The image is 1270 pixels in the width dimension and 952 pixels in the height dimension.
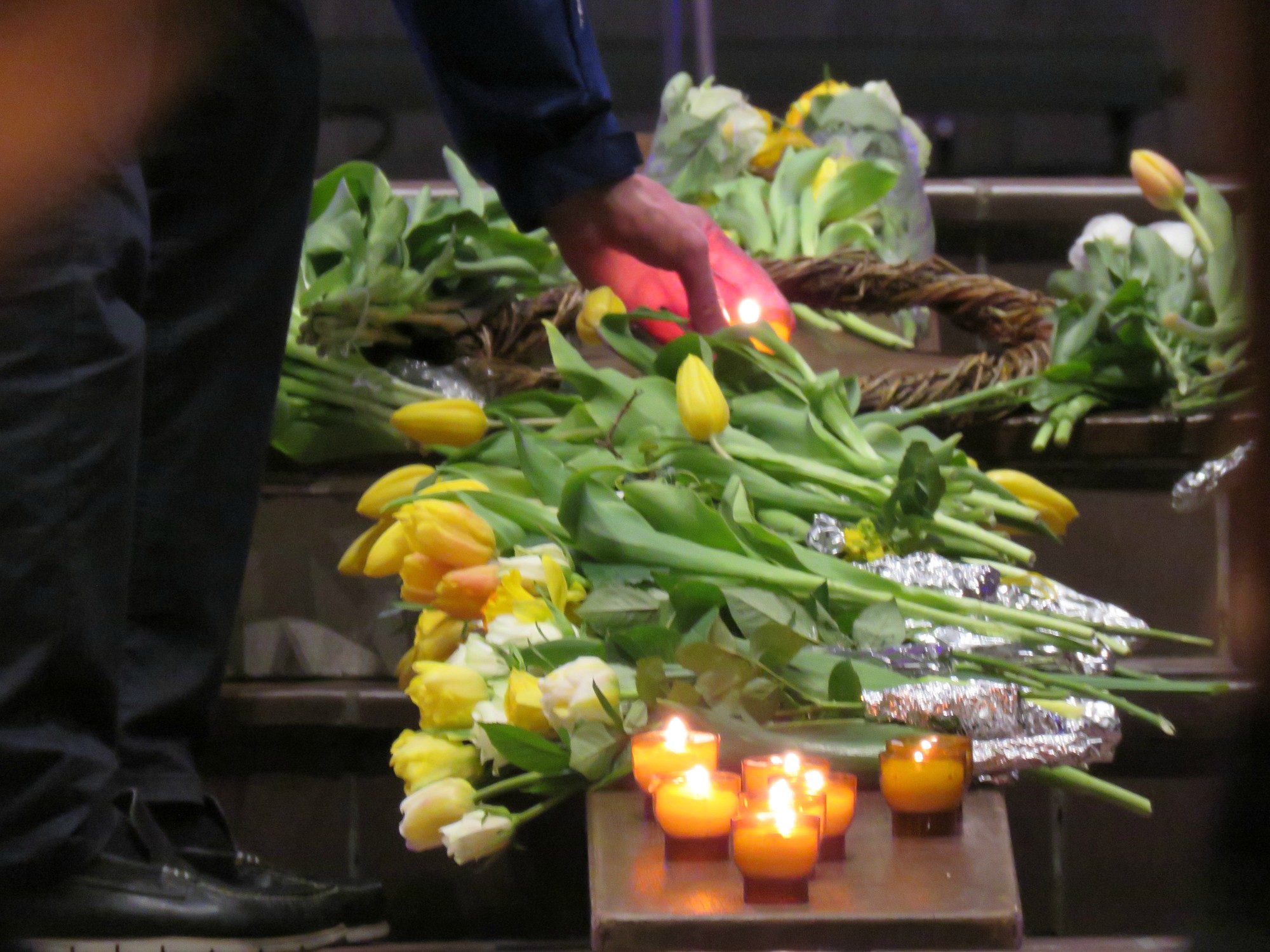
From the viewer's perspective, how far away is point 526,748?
2.08 ft

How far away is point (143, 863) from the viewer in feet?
2.96

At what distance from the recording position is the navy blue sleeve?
89 cm

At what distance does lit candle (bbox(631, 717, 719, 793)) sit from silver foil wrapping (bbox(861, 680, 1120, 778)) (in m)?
0.09

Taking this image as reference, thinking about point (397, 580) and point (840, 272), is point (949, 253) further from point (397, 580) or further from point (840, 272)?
point (397, 580)

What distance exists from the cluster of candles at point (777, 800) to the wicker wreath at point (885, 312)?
625 millimetres

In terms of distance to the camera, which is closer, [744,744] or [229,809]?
[744,744]

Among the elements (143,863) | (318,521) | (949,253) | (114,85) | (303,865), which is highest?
(114,85)

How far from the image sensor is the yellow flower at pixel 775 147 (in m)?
1.71

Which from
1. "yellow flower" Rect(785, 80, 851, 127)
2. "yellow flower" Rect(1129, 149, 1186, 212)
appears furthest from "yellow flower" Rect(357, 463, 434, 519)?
"yellow flower" Rect(785, 80, 851, 127)

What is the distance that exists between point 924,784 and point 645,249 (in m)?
0.50

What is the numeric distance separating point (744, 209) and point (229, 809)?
0.86 meters

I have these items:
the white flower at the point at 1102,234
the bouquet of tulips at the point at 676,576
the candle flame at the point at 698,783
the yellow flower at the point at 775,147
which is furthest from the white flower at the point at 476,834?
the yellow flower at the point at 775,147

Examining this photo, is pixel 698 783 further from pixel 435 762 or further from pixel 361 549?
pixel 361 549

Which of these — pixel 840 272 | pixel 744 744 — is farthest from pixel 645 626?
pixel 840 272
